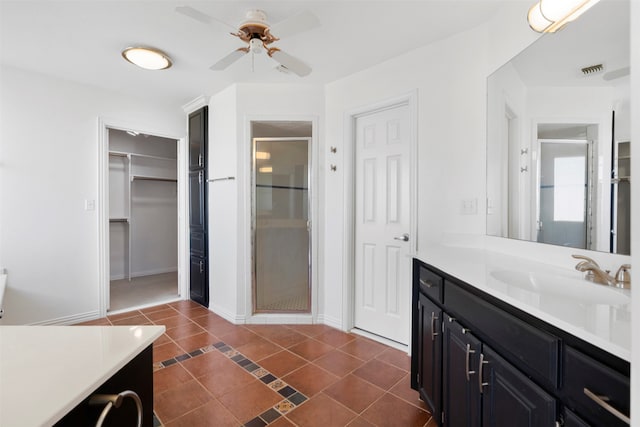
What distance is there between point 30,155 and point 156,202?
2.49 meters

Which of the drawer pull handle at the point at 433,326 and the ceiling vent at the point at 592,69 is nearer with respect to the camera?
the ceiling vent at the point at 592,69

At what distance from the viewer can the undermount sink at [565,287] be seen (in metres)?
1.02

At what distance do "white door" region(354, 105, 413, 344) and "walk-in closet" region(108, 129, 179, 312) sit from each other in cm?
Result: 300

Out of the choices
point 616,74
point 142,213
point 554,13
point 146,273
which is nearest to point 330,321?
point 616,74

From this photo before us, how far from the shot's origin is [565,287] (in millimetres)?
1163

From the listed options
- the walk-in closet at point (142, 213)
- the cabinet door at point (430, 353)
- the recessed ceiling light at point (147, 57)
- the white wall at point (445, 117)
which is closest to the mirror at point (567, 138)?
the white wall at point (445, 117)

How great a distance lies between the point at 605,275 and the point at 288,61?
2049 mm

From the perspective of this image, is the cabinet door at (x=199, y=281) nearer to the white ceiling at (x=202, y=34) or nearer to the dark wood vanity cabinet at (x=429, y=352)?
the white ceiling at (x=202, y=34)

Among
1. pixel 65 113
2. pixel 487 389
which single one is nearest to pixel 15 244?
pixel 65 113

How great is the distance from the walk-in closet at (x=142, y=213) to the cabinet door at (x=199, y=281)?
64 cm

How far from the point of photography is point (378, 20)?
6.60 ft

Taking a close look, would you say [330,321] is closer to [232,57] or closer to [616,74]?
[232,57]

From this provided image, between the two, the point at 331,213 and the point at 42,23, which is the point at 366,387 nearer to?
the point at 331,213

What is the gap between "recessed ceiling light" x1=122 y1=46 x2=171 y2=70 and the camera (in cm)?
234
